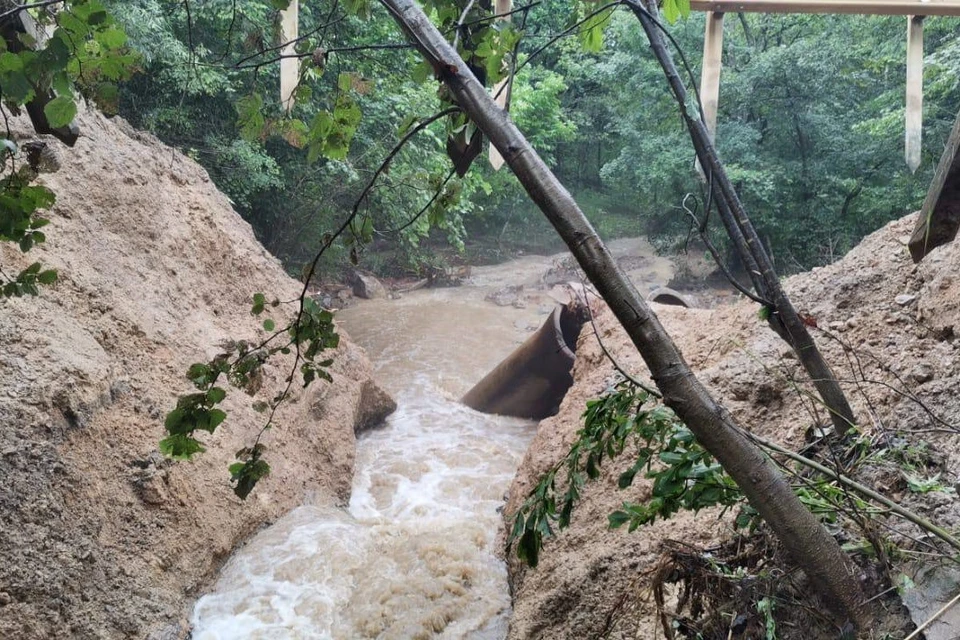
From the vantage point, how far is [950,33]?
915 centimetres

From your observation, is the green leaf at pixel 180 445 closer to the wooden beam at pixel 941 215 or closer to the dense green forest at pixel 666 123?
the wooden beam at pixel 941 215

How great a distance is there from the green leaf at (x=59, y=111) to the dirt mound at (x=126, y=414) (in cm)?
223

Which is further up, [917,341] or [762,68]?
[762,68]

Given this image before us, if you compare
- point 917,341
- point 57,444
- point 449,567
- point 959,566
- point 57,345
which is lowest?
point 449,567

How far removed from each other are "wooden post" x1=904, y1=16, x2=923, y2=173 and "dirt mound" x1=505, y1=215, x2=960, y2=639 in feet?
13.1

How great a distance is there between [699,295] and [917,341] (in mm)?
10125

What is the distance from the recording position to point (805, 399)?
2.84 metres

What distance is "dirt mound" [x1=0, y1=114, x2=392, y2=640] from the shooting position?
2980 millimetres

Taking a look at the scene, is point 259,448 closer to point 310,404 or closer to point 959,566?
point 959,566

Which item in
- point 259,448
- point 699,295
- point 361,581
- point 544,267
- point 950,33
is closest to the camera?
point 259,448

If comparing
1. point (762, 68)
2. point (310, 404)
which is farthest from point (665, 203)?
point (310, 404)

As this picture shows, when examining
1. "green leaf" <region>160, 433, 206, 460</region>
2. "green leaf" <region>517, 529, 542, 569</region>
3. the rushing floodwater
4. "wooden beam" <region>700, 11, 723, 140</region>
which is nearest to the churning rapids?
the rushing floodwater

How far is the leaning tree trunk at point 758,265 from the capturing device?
202cm

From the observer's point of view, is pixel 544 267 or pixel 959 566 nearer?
pixel 959 566
